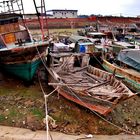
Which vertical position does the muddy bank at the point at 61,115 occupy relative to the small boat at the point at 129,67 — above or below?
below

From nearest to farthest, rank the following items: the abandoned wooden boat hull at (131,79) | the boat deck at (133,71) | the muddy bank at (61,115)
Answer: the muddy bank at (61,115)
the abandoned wooden boat hull at (131,79)
the boat deck at (133,71)

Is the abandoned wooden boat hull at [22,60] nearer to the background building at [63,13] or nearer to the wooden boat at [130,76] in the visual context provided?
the wooden boat at [130,76]

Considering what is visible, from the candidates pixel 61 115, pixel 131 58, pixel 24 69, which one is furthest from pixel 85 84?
pixel 131 58

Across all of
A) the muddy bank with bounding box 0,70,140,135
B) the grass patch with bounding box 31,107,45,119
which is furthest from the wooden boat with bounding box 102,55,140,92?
the grass patch with bounding box 31,107,45,119

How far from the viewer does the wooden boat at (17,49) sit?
44.5 feet

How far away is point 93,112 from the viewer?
1102 cm

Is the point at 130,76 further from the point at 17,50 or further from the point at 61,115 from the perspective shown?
the point at 17,50

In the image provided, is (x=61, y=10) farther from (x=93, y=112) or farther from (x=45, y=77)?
(x=93, y=112)

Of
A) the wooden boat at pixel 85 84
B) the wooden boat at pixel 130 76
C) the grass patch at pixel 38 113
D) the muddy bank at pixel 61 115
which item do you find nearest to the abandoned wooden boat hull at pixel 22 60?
the wooden boat at pixel 85 84

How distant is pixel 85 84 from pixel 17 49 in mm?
3646

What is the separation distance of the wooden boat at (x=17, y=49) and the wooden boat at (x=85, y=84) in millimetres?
1100

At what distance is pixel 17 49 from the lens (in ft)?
43.2

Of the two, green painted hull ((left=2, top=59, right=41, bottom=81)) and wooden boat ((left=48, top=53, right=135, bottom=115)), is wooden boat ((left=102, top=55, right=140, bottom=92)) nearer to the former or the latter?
wooden boat ((left=48, top=53, right=135, bottom=115))

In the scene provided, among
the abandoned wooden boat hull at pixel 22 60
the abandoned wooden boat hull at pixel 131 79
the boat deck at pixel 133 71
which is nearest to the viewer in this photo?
the abandoned wooden boat hull at pixel 22 60
